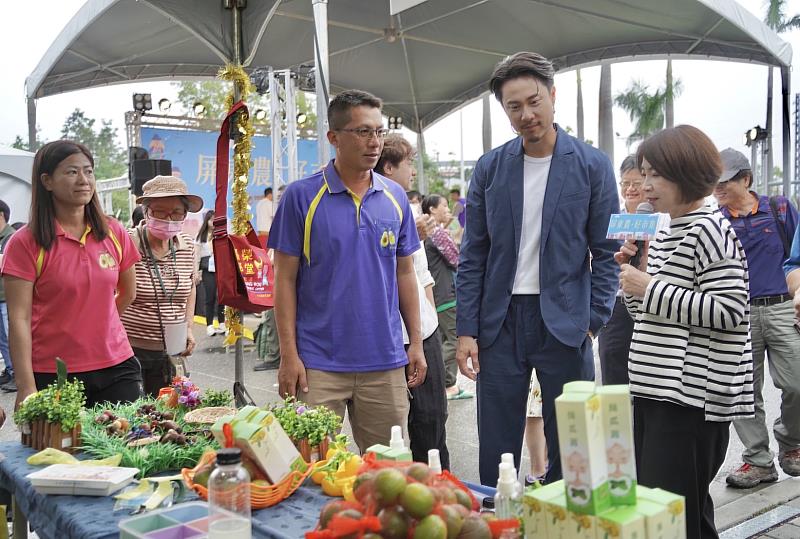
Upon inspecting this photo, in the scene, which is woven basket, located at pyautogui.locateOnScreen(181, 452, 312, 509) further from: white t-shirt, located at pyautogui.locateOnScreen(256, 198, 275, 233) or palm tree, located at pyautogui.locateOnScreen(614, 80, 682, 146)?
palm tree, located at pyautogui.locateOnScreen(614, 80, 682, 146)

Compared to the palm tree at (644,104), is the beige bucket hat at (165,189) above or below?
below

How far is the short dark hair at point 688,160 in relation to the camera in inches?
91.3

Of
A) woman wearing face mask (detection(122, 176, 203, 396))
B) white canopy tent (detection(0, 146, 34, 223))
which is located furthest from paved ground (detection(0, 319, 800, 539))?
white canopy tent (detection(0, 146, 34, 223))

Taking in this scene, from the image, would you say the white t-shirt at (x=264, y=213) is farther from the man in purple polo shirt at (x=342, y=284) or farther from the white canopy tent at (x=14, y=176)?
the man in purple polo shirt at (x=342, y=284)

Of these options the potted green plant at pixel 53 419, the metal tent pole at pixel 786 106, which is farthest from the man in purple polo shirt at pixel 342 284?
the metal tent pole at pixel 786 106

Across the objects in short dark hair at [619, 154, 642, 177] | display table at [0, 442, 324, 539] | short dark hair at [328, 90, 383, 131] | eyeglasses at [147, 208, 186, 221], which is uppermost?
short dark hair at [328, 90, 383, 131]

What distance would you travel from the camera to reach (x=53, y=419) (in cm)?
248

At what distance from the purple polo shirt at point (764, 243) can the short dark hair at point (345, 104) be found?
105 inches

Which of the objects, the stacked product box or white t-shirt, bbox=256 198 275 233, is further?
white t-shirt, bbox=256 198 275 233

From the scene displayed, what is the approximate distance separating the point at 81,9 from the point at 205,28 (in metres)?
8.85

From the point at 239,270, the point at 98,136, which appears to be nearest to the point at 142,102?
the point at 239,270

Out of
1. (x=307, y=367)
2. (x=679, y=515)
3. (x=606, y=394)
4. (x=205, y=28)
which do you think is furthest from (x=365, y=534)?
(x=205, y=28)

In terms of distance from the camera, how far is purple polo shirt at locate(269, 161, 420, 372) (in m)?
2.83

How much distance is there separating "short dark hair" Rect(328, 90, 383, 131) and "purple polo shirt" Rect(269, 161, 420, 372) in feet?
0.65
